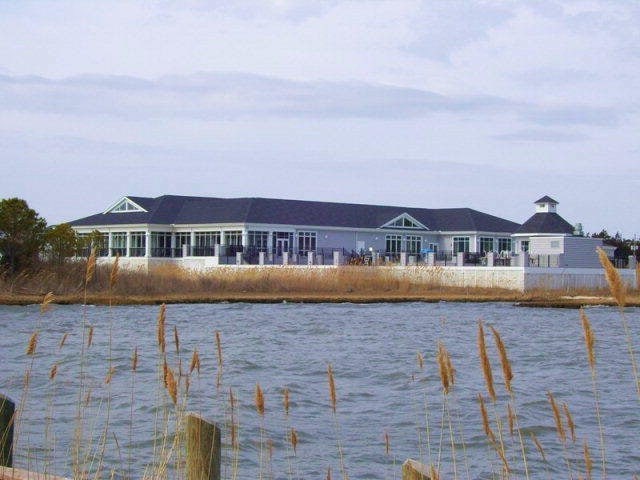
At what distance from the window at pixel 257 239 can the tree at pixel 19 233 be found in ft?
71.9

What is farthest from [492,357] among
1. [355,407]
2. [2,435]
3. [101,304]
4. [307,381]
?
[101,304]

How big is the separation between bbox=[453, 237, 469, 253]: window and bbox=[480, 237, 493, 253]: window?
Result: 3.01ft

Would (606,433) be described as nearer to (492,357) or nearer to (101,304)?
(492,357)

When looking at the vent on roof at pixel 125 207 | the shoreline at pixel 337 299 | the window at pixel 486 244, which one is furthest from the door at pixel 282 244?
the shoreline at pixel 337 299

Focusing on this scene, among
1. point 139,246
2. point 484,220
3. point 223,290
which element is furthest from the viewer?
point 484,220

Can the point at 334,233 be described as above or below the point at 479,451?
above

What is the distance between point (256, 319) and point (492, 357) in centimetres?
1112

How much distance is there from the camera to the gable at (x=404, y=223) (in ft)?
204

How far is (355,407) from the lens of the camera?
12516mm

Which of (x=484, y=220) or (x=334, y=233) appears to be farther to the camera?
(x=484, y=220)

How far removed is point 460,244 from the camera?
208ft

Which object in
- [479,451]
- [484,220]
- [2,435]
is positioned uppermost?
[484,220]

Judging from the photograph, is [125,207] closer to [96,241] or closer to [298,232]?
[96,241]

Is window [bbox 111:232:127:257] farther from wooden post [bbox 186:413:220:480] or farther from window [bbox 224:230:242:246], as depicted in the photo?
wooden post [bbox 186:413:220:480]
